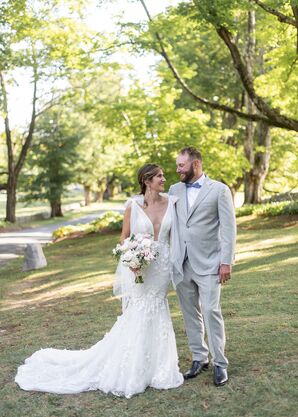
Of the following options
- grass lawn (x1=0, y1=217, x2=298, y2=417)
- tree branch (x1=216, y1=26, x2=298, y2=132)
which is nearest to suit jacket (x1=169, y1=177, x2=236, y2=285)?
grass lawn (x1=0, y1=217, x2=298, y2=417)

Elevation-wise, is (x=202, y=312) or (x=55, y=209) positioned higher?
(x=202, y=312)

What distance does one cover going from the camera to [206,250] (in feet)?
17.3

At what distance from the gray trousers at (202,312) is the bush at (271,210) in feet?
54.0

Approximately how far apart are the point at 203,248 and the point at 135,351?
1.20 meters

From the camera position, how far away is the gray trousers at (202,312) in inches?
204

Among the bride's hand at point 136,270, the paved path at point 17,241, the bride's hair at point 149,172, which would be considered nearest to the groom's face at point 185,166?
the bride's hair at point 149,172

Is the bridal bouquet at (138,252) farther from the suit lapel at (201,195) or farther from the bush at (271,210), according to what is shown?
the bush at (271,210)

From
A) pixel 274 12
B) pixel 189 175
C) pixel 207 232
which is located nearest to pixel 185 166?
pixel 189 175

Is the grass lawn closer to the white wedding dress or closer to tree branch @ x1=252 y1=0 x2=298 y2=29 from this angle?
the white wedding dress

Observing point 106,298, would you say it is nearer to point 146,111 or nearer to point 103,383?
point 103,383

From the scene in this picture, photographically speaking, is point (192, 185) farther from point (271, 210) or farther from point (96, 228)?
Answer: point (96, 228)

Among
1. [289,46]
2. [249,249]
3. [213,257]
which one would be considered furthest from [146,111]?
[213,257]

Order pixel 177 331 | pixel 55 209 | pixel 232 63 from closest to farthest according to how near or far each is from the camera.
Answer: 1. pixel 177 331
2. pixel 232 63
3. pixel 55 209

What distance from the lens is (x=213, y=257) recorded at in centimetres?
524
